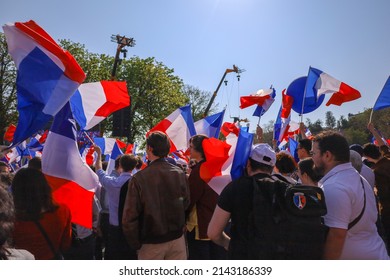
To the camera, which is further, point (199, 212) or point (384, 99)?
point (384, 99)

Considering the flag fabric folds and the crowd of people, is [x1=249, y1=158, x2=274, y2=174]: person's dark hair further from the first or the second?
the flag fabric folds

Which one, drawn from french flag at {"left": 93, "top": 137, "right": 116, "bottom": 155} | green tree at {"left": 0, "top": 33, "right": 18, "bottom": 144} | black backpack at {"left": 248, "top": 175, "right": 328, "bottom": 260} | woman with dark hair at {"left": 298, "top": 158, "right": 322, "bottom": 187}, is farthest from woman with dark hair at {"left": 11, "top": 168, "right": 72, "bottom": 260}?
green tree at {"left": 0, "top": 33, "right": 18, "bottom": 144}

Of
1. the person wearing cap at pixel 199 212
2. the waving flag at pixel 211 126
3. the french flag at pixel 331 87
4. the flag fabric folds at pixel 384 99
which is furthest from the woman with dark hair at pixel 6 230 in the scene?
the french flag at pixel 331 87

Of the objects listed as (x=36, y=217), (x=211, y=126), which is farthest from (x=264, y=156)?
(x=211, y=126)

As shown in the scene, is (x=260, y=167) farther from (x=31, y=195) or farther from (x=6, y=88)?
(x=6, y=88)

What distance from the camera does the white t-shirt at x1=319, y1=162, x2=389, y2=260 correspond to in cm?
263

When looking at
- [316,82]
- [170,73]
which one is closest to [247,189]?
[316,82]

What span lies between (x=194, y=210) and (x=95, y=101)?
204cm

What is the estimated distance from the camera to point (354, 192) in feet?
8.87

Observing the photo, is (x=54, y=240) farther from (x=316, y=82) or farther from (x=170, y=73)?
(x=170, y=73)

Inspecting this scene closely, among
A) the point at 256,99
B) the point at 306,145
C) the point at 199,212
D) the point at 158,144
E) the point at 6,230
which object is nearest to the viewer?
the point at 6,230

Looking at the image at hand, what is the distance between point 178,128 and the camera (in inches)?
284

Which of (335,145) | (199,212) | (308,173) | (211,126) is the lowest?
(199,212)

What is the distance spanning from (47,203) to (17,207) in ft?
0.69
